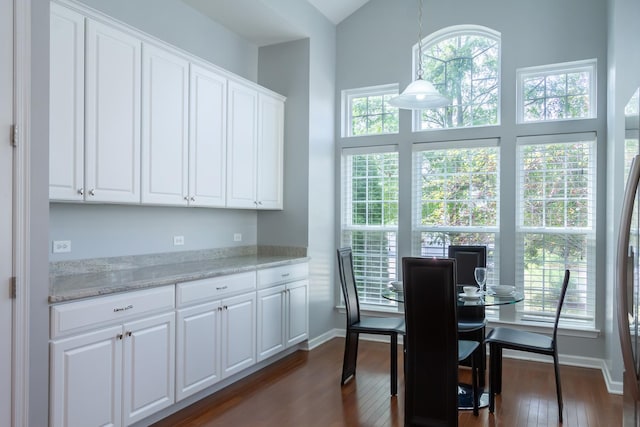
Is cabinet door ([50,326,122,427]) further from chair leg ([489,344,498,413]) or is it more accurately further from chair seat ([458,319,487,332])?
chair leg ([489,344,498,413])

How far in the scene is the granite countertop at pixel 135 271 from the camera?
8.27 feet

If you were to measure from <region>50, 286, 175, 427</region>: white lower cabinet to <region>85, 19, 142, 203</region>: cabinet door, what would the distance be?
0.73 metres

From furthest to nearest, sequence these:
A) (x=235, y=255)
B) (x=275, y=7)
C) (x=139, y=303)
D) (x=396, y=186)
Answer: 1. (x=396, y=186)
2. (x=235, y=255)
3. (x=275, y=7)
4. (x=139, y=303)

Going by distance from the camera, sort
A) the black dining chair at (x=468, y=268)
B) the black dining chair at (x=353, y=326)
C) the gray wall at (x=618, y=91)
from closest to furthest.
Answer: the gray wall at (x=618, y=91) < the black dining chair at (x=353, y=326) < the black dining chair at (x=468, y=268)

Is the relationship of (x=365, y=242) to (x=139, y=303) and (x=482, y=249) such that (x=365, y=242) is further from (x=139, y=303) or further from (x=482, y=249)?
(x=139, y=303)

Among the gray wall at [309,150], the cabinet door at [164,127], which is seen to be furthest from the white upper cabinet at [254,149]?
the cabinet door at [164,127]

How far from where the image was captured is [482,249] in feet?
13.7

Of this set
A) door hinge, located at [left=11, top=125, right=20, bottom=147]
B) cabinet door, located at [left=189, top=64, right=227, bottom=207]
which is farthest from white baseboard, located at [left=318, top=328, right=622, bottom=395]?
door hinge, located at [left=11, top=125, right=20, bottom=147]

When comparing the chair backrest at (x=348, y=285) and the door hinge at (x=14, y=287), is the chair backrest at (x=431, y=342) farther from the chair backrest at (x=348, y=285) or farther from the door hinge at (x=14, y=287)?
the door hinge at (x=14, y=287)

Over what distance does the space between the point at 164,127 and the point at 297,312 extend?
2.10m

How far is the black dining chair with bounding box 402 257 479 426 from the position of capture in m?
2.73

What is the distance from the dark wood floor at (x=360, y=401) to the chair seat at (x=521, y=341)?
0.46 meters

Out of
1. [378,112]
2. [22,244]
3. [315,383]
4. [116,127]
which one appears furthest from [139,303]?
[378,112]

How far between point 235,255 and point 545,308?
297 cm
